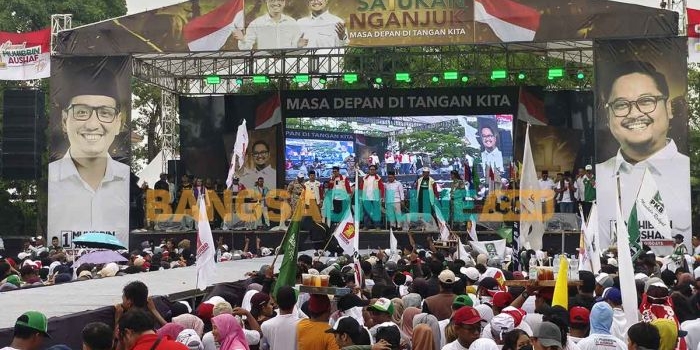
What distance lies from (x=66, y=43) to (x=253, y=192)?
5775 millimetres

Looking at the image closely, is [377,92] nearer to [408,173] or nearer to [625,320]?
[408,173]

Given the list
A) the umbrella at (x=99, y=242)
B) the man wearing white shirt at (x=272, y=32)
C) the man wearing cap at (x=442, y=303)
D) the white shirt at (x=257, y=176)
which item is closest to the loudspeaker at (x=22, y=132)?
the man wearing white shirt at (x=272, y=32)

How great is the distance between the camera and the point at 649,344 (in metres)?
6.18

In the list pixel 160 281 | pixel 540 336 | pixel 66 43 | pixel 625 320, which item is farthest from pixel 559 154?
pixel 540 336

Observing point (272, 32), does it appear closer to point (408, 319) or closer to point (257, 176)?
point (257, 176)

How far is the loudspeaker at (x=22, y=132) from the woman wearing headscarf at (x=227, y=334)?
60.8ft

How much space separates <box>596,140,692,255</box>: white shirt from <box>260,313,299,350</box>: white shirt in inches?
617

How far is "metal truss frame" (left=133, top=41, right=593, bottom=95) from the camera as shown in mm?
26922

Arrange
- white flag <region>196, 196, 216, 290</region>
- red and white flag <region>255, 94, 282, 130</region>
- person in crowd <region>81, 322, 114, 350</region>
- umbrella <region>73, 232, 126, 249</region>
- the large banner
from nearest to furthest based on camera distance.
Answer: person in crowd <region>81, 322, 114, 350</region> → white flag <region>196, 196, 216, 290</region> → umbrella <region>73, 232, 126, 249</region> → the large banner → red and white flag <region>255, 94, 282, 130</region>

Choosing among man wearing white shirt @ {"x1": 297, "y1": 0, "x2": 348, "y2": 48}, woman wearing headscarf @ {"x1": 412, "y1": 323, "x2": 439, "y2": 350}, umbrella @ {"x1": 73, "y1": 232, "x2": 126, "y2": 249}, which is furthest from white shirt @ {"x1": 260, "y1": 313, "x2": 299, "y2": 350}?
man wearing white shirt @ {"x1": 297, "y1": 0, "x2": 348, "y2": 48}

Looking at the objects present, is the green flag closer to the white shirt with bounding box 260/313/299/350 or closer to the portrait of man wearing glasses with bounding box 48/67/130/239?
the white shirt with bounding box 260/313/299/350

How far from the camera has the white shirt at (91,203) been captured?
25047 millimetres

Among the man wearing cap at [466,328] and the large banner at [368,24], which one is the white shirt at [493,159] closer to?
the large banner at [368,24]

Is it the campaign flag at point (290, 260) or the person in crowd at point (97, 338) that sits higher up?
the campaign flag at point (290, 260)
